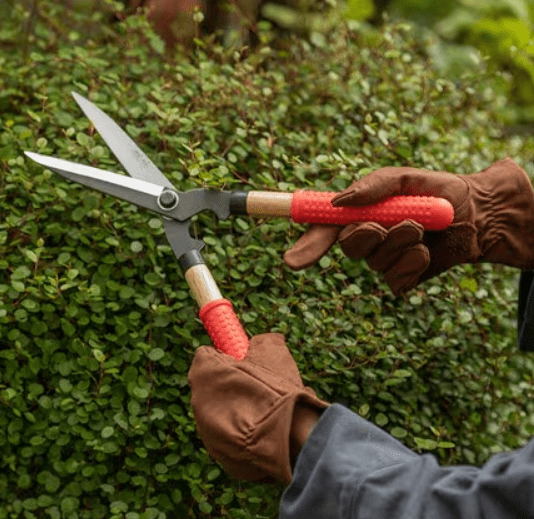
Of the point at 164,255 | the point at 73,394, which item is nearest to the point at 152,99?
the point at 164,255

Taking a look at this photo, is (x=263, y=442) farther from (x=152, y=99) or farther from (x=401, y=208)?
(x=152, y=99)

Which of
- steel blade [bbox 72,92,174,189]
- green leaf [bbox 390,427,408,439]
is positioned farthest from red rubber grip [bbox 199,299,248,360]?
green leaf [bbox 390,427,408,439]

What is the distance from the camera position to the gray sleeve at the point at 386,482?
125cm

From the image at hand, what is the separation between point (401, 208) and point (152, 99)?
3.50ft

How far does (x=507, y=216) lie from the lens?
206cm

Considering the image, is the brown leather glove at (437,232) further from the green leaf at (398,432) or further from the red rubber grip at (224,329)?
the green leaf at (398,432)

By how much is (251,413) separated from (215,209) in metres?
0.60

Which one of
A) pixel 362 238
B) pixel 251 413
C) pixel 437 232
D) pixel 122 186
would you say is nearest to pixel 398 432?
pixel 437 232

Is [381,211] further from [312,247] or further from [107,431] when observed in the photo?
[107,431]

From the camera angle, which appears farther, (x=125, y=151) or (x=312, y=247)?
(x=125, y=151)

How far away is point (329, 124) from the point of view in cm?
259

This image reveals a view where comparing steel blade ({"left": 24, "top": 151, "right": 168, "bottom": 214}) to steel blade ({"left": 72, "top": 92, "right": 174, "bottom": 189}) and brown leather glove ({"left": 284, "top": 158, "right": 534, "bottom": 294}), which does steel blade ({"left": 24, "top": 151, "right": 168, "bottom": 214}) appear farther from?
brown leather glove ({"left": 284, "top": 158, "right": 534, "bottom": 294})

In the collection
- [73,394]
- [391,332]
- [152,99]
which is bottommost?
[73,394]

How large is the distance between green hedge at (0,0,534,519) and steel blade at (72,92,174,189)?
0.10 meters
